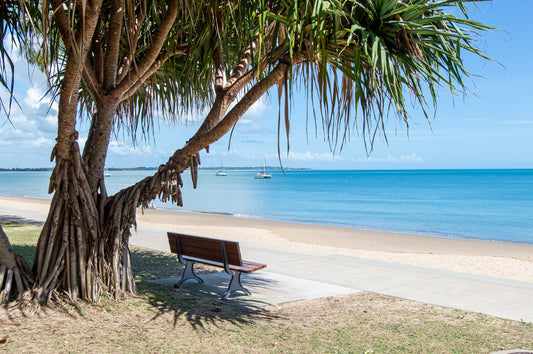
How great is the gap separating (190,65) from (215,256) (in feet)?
7.07

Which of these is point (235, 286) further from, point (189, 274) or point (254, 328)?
point (254, 328)

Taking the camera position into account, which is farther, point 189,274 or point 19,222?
point 19,222

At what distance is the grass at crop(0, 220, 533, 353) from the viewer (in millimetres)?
3730

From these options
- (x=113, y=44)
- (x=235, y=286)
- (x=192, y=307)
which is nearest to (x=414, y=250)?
(x=235, y=286)

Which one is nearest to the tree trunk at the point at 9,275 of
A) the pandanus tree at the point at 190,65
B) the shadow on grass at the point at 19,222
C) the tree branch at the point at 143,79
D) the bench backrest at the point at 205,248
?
the pandanus tree at the point at 190,65

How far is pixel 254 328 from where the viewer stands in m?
4.23

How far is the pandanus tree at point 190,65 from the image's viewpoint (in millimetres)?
3869

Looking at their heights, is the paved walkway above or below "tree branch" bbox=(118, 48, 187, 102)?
below

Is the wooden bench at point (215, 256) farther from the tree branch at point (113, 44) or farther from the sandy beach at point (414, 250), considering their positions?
the sandy beach at point (414, 250)

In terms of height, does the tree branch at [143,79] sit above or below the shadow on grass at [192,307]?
above

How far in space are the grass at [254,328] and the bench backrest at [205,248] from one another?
50cm

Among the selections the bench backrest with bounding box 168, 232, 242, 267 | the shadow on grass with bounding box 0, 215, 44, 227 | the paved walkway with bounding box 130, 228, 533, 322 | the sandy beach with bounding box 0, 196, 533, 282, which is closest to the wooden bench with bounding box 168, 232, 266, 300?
the bench backrest with bounding box 168, 232, 242, 267

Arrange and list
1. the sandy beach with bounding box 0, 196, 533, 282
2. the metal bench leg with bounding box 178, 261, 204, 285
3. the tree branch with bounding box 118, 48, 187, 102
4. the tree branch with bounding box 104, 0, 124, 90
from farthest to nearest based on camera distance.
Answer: the sandy beach with bounding box 0, 196, 533, 282 → the metal bench leg with bounding box 178, 261, 204, 285 → the tree branch with bounding box 118, 48, 187, 102 → the tree branch with bounding box 104, 0, 124, 90

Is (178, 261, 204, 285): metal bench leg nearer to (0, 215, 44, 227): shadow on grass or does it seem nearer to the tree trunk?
the tree trunk
